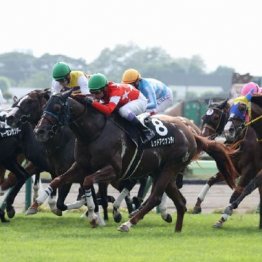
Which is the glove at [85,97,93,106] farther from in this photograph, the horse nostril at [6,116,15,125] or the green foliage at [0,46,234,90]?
the green foliage at [0,46,234,90]

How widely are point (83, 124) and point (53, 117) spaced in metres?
0.42

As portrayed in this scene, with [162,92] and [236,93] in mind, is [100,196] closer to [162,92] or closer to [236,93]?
[162,92]

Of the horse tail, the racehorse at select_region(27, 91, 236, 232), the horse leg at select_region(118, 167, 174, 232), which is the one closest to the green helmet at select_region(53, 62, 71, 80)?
the racehorse at select_region(27, 91, 236, 232)

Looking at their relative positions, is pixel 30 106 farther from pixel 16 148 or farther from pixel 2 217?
pixel 2 217

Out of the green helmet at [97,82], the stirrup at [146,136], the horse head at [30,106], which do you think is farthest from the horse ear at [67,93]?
the horse head at [30,106]

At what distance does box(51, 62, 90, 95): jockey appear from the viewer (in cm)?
1356

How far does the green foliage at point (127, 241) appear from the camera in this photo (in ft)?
32.1

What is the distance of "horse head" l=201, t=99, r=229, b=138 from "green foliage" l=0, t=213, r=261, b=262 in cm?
196

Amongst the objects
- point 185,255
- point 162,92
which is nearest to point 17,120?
point 162,92

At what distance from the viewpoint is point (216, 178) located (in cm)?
1580

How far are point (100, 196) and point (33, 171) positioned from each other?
129cm

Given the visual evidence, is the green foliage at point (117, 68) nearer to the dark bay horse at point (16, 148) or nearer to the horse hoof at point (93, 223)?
the dark bay horse at point (16, 148)

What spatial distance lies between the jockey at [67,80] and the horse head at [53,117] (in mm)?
1393

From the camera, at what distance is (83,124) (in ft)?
40.2
